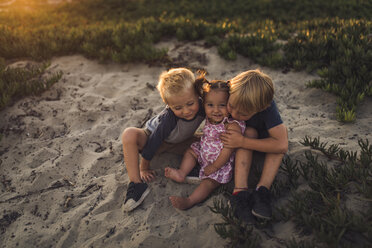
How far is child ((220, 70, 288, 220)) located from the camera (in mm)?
2473

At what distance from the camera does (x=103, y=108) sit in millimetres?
4305

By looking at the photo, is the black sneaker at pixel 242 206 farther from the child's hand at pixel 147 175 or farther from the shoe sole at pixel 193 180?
the child's hand at pixel 147 175

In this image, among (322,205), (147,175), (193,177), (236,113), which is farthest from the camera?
(147,175)

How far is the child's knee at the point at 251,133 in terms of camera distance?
Answer: 2777 millimetres

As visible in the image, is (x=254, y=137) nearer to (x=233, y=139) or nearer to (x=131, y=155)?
(x=233, y=139)

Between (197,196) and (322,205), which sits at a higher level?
(322,205)

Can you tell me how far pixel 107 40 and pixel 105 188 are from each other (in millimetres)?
3604

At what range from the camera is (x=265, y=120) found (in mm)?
2688

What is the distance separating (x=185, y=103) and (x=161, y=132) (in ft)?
1.43

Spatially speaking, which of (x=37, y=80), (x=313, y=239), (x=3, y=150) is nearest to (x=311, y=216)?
(x=313, y=239)

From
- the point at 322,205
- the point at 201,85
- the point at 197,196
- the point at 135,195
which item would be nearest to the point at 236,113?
the point at 201,85

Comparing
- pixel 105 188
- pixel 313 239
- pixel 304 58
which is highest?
pixel 304 58

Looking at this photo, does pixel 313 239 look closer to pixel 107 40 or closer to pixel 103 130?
pixel 103 130

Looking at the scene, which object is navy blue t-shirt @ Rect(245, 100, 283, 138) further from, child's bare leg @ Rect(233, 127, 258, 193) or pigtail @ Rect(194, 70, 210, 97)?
pigtail @ Rect(194, 70, 210, 97)
